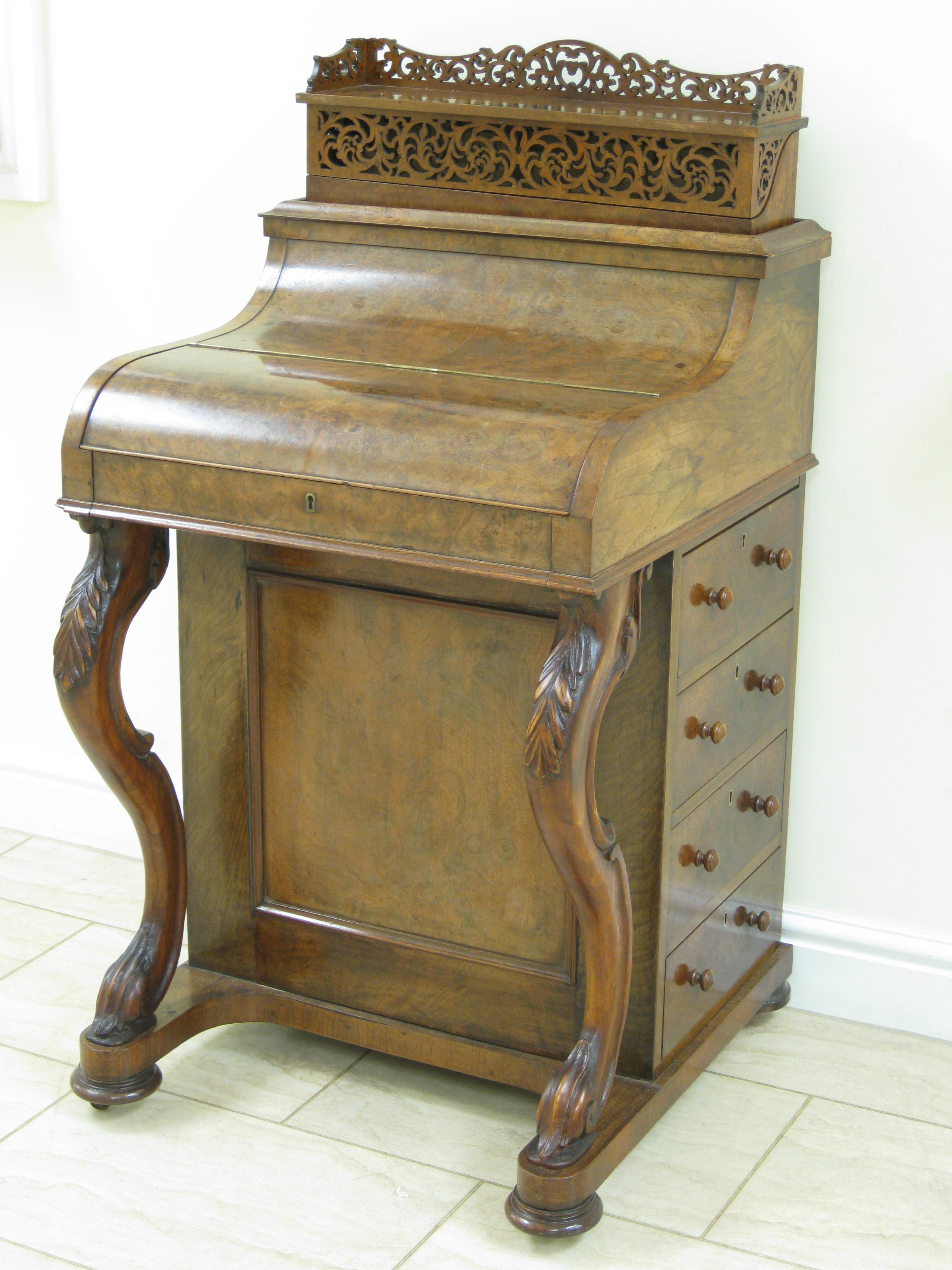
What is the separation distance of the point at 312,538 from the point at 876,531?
95cm

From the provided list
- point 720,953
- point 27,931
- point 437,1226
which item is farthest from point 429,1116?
point 27,931

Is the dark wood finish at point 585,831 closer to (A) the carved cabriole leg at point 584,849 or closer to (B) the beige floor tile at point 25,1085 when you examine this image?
(A) the carved cabriole leg at point 584,849

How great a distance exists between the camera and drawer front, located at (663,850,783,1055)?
7.43ft

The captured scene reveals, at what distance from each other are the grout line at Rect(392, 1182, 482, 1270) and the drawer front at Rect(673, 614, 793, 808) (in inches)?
22.6

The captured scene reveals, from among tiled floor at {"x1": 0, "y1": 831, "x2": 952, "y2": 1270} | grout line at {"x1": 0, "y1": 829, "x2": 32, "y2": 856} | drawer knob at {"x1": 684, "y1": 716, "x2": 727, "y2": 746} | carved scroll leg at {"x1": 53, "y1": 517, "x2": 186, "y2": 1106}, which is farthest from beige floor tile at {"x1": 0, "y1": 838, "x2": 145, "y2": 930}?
drawer knob at {"x1": 684, "y1": 716, "x2": 727, "y2": 746}

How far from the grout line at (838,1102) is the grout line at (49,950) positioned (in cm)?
112

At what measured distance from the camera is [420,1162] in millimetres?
2215

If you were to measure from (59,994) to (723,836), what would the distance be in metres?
1.12

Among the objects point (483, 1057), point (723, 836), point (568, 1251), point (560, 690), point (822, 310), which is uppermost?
point (822, 310)

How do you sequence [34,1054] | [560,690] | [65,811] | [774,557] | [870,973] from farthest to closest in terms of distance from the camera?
1. [65,811]
2. [870,973]
3. [34,1054]
4. [774,557]
5. [560,690]

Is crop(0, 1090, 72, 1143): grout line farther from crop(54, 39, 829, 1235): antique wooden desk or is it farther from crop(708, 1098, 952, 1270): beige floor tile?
crop(708, 1098, 952, 1270): beige floor tile

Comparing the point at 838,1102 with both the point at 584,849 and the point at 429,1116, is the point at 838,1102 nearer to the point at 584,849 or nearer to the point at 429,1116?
the point at 429,1116

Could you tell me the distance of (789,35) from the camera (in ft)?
7.62

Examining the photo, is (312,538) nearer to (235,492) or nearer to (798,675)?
(235,492)
